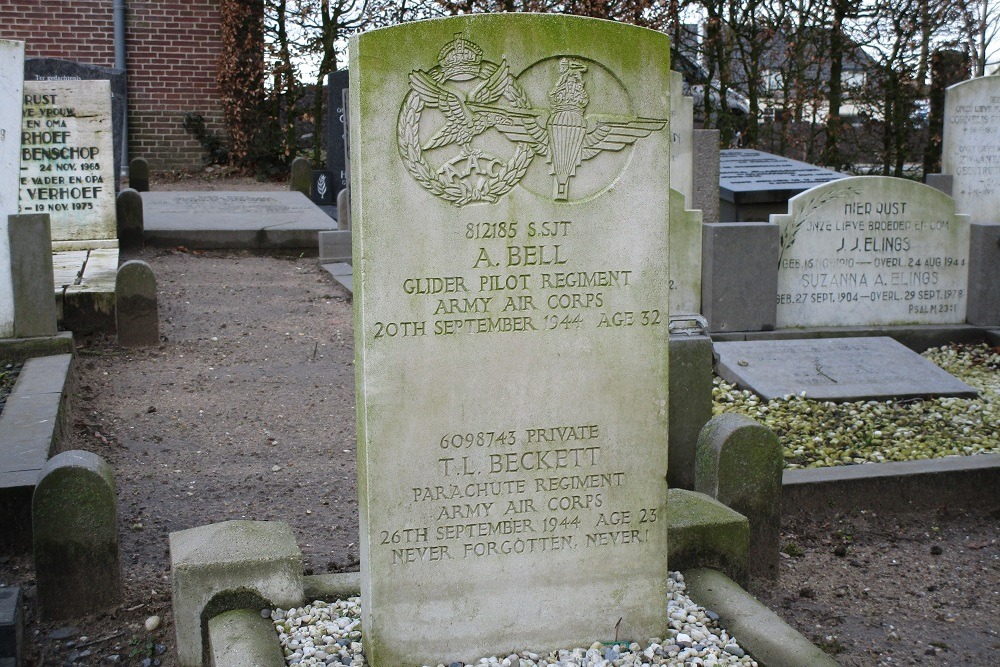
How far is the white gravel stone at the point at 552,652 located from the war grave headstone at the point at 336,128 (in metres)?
12.3

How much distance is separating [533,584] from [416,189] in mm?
1245

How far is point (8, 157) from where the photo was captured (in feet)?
22.6

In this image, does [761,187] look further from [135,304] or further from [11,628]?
[11,628]

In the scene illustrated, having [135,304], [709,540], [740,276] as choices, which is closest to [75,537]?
[709,540]

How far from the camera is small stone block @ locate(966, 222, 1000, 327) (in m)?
8.02

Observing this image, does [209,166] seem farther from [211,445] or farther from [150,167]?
[211,445]

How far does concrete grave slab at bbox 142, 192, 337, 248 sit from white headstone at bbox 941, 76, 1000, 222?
670cm

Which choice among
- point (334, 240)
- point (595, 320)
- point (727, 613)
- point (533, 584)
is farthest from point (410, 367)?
point (334, 240)

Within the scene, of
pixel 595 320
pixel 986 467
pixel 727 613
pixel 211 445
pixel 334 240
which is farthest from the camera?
pixel 334 240

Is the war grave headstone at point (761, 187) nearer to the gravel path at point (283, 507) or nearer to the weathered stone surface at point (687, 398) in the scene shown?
the gravel path at point (283, 507)

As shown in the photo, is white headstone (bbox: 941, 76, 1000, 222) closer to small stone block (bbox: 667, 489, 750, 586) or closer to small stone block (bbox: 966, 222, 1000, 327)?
small stone block (bbox: 966, 222, 1000, 327)

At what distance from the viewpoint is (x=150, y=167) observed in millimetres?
19359

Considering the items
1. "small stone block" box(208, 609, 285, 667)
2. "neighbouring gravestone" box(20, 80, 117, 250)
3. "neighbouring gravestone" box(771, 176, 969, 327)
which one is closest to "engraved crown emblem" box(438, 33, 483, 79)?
"small stone block" box(208, 609, 285, 667)

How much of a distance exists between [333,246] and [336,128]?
166 inches
